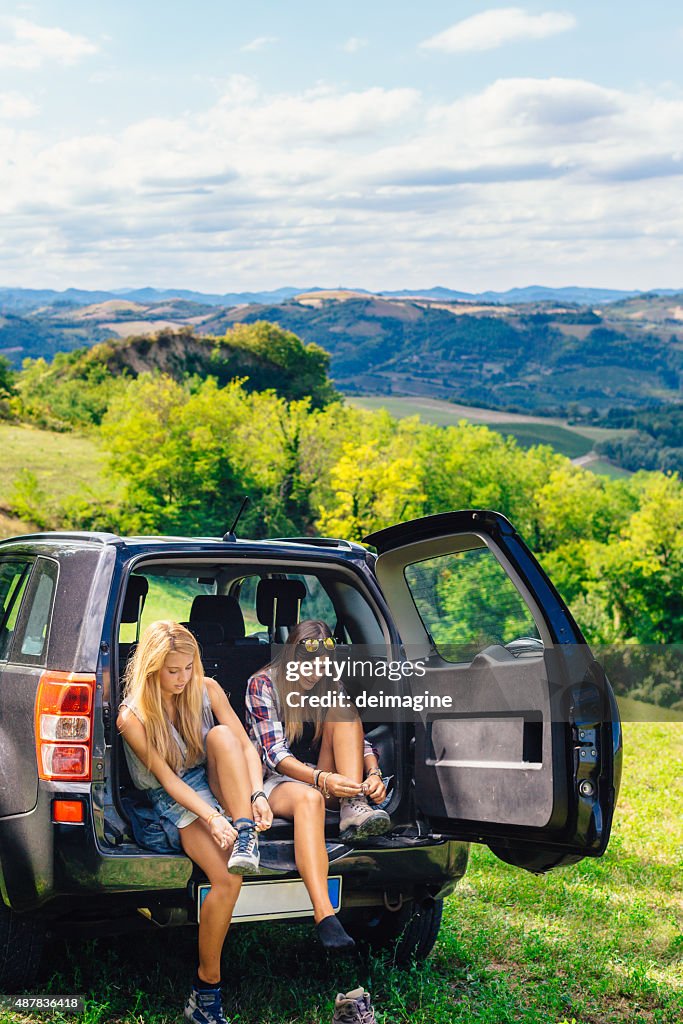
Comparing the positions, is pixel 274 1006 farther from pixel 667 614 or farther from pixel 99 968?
pixel 667 614

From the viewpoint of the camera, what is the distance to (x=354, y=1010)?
3846 mm

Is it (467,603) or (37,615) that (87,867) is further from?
(467,603)

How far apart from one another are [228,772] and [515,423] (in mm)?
155678

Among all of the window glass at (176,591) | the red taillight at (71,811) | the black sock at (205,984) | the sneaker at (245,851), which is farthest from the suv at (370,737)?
the window glass at (176,591)

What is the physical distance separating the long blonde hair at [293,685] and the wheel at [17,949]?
128cm

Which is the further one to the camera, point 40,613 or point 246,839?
point 40,613

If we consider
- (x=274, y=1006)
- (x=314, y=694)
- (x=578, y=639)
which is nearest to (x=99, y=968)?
(x=274, y=1006)

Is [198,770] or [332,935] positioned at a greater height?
[198,770]

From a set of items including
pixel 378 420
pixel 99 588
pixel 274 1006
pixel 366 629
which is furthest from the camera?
pixel 378 420

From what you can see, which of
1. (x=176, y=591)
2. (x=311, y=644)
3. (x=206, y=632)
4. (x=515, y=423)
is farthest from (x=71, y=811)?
(x=515, y=423)

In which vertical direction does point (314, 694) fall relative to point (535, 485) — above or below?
above

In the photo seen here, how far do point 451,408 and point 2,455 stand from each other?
97.2 metres

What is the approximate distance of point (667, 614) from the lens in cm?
6556

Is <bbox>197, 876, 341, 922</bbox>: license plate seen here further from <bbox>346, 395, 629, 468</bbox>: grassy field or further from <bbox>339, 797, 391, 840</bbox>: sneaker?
<bbox>346, 395, 629, 468</bbox>: grassy field
